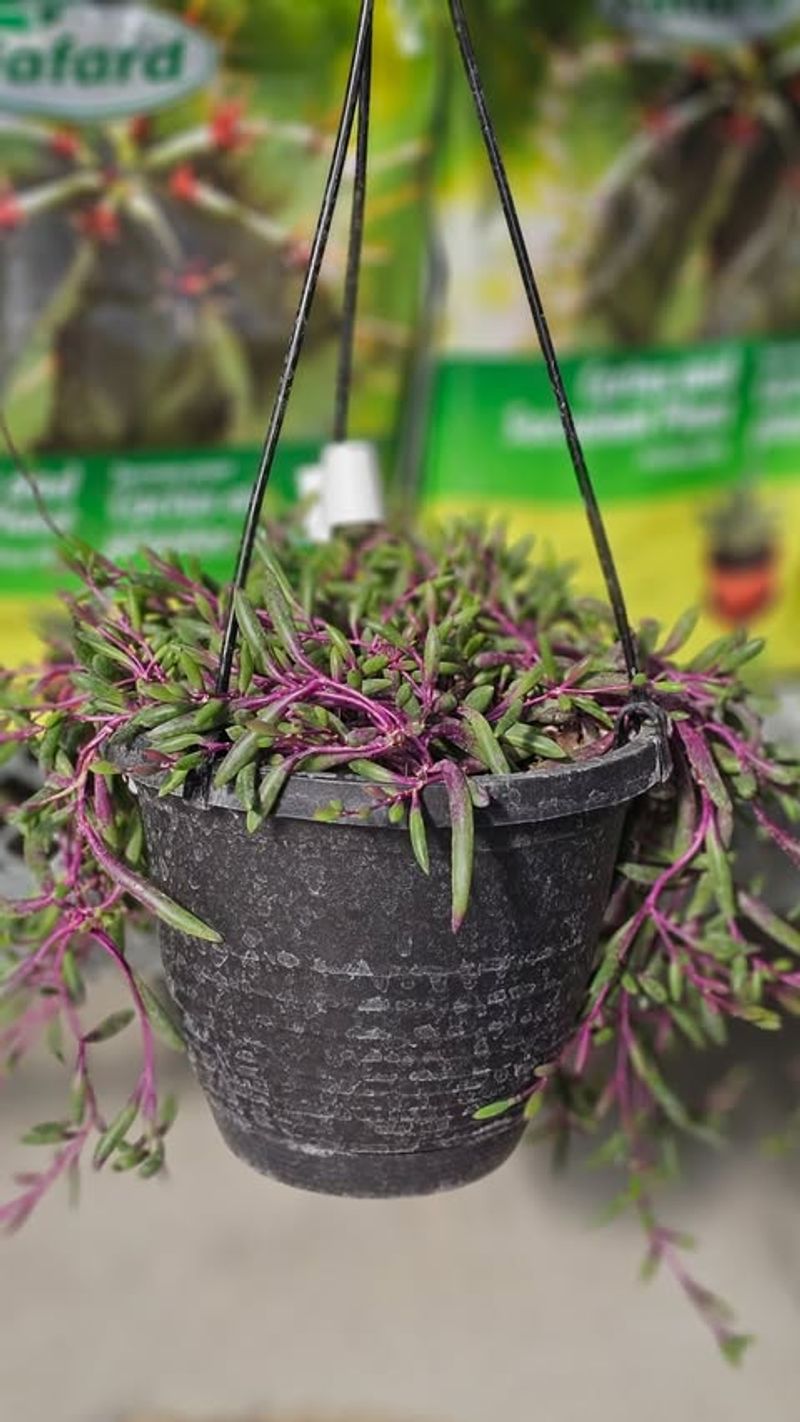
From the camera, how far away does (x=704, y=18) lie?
Answer: 2.04m

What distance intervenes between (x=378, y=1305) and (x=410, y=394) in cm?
130

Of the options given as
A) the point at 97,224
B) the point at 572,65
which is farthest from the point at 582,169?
the point at 97,224

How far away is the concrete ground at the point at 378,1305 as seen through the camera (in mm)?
1870

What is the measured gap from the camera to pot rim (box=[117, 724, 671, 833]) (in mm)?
730

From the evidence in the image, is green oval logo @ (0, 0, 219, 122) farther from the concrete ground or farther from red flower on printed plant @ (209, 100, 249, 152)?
the concrete ground

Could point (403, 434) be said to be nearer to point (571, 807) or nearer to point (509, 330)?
point (509, 330)

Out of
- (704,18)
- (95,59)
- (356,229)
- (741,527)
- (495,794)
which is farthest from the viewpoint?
(741,527)

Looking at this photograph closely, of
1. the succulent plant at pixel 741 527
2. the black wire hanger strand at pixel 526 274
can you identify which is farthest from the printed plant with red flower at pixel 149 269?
the black wire hanger strand at pixel 526 274

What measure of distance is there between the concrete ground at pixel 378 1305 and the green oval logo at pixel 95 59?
156 centimetres

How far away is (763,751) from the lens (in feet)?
3.04

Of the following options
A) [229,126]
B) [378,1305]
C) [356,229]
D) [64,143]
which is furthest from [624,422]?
[378,1305]

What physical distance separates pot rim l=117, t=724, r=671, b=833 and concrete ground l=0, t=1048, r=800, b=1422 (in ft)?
4.47

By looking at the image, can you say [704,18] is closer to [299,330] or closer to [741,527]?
[741,527]

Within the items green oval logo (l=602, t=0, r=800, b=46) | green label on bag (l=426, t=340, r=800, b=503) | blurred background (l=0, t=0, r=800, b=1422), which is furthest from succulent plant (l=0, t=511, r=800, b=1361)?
green oval logo (l=602, t=0, r=800, b=46)
